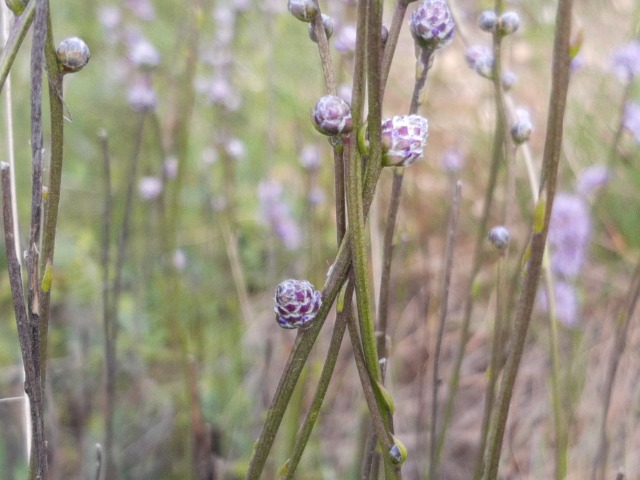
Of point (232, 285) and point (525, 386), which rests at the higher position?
point (232, 285)

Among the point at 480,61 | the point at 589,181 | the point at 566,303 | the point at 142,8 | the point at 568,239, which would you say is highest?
the point at 142,8

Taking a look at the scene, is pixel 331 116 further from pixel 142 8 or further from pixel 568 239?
pixel 142 8

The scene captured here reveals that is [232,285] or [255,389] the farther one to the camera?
[232,285]

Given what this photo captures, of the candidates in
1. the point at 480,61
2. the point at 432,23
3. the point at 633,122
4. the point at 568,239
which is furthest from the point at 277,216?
the point at 432,23

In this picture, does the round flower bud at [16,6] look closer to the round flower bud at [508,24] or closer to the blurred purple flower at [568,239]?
the round flower bud at [508,24]

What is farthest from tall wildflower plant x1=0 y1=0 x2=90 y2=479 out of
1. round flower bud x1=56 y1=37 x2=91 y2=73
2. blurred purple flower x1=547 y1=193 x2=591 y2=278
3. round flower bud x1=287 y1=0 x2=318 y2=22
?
blurred purple flower x1=547 y1=193 x2=591 y2=278

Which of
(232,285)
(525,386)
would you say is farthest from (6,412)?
(525,386)

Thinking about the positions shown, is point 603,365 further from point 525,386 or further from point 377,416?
point 377,416
